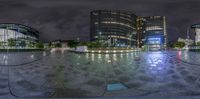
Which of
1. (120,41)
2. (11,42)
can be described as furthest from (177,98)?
(120,41)

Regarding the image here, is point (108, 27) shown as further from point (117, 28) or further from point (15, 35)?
point (15, 35)

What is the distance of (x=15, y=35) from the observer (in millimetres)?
132875

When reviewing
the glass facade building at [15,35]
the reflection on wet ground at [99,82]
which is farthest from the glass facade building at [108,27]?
the reflection on wet ground at [99,82]

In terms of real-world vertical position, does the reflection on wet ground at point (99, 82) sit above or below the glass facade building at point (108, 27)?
below

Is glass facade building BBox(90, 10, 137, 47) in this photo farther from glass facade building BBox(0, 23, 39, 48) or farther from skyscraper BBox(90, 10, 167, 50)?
glass facade building BBox(0, 23, 39, 48)

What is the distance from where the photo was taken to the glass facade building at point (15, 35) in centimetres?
11850

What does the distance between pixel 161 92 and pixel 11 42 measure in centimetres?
11257

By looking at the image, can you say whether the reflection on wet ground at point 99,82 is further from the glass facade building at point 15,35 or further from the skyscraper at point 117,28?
the skyscraper at point 117,28

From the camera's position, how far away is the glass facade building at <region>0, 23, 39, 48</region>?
389 ft

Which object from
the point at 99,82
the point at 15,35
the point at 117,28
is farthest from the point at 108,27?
the point at 99,82

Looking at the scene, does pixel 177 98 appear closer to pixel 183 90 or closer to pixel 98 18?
pixel 183 90

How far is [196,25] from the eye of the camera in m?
140

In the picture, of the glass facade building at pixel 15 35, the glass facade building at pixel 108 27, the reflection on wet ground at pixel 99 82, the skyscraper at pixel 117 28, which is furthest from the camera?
the glass facade building at pixel 108 27

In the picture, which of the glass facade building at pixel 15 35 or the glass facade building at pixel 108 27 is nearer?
the glass facade building at pixel 15 35
